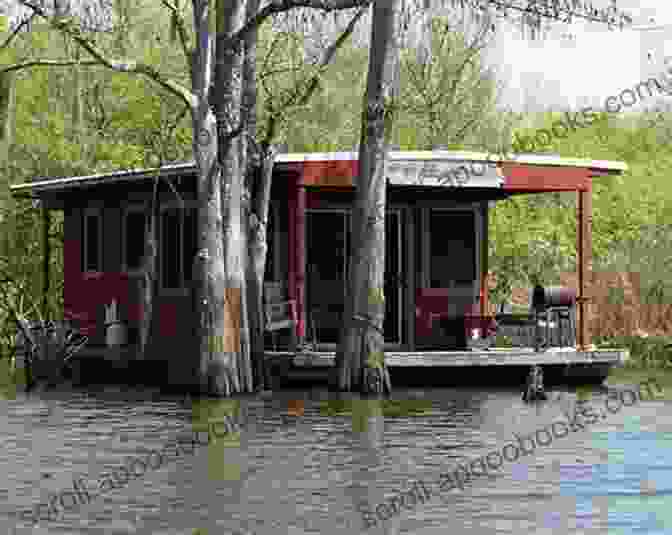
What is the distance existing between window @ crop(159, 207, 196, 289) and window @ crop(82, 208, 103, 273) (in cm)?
233

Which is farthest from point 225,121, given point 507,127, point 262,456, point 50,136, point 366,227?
point 507,127

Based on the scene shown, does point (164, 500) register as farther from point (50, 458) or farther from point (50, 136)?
point (50, 136)

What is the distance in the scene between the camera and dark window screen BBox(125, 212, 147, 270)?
30844mm

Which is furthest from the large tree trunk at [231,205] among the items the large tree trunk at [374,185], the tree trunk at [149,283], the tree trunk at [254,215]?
the tree trunk at [149,283]

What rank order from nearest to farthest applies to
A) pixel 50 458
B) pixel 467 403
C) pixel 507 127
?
pixel 50 458 < pixel 467 403 < pixel 507 127

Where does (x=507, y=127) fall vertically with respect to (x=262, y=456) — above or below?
above

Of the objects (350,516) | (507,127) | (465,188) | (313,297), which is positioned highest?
(507,127)

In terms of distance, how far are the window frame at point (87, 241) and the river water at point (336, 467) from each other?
702 cm

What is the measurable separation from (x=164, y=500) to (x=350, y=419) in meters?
7.50

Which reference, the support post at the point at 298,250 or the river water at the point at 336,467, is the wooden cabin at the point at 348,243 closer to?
the support post at the point at 298,250

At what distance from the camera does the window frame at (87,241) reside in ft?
105

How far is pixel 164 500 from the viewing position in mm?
14281

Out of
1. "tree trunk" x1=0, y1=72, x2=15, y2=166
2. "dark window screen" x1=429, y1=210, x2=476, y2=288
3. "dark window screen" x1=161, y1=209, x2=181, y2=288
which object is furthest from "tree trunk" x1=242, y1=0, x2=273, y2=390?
"tree trunk" x1=0, y1=72, x2=15, y2=166

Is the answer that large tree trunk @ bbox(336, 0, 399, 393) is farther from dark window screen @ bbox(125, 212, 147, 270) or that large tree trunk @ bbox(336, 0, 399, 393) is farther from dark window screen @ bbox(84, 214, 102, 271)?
dark window screen @ bbox(84, 214, 102, 271)
